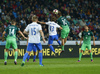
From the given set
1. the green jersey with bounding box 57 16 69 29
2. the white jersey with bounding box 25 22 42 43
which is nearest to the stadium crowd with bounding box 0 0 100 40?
the green jersey with bounding box 57 16 69 29

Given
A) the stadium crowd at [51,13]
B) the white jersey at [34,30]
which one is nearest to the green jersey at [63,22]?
the stadium crowd at [51,13]

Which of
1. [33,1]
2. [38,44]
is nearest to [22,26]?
[33,1]

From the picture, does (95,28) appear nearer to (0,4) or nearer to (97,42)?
(97,42)

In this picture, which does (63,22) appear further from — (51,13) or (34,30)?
(51,13)

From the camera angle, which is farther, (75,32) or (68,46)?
(75,32)

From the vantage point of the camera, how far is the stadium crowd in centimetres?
2717

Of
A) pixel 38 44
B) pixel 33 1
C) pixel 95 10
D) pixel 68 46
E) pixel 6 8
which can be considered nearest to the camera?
pixel 38 44

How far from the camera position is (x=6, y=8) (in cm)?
2825

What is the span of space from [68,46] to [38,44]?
1178cm

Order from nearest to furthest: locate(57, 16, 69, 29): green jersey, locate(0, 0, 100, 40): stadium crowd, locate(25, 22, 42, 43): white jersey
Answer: locate(25, 22, 42, 43): white jersey
locate(57, 16, 69, 29): green jersey
locate(0, 0, 100, 40): stadium crowd

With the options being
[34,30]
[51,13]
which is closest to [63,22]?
[34,30]

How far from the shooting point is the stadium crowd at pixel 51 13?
27.2m

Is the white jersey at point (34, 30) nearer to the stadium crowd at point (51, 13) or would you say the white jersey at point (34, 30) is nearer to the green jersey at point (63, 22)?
the green jersey at point (63, 22)

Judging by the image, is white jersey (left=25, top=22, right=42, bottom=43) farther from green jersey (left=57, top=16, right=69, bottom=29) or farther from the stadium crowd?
the stadium crowd
